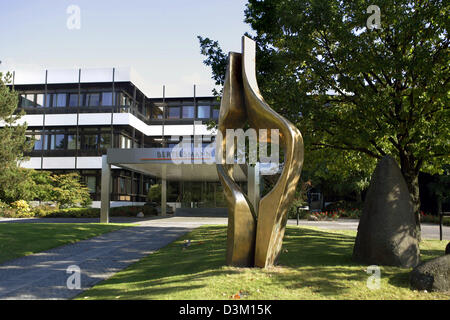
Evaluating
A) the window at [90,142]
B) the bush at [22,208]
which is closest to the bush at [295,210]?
the bush at [22,208]

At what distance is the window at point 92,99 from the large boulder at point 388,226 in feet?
114

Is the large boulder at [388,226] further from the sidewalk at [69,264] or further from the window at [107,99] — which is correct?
the window at [107,99]

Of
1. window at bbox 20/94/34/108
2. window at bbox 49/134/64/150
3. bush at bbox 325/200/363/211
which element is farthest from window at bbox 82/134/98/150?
bush at bbox 325/200/363/211

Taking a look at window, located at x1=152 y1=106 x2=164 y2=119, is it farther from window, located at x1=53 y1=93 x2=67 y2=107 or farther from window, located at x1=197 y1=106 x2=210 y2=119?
window, located at x1=53 y1=93 x2=67 y2=107

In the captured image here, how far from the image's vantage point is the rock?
5.99 metres

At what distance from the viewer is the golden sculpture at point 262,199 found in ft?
24.7

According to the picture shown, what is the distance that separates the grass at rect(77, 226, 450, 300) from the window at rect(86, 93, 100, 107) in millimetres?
31591

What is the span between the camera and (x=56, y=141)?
37812 mm

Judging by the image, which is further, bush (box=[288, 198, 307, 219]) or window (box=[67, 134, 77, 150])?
window (box=[67, 134, 77, 150])

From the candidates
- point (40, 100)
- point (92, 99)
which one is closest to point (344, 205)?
point (92, 99)

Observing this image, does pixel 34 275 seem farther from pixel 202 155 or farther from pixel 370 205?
pixel 202 155

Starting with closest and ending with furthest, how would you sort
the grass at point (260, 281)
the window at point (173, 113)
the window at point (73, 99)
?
the grass at point (260, 281)
the window at point (73, 99)
the window at point (173, 113)

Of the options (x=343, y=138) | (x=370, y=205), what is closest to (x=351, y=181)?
(x=343, y=138)

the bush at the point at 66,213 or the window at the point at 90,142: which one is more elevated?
the window at the point at 90,142
